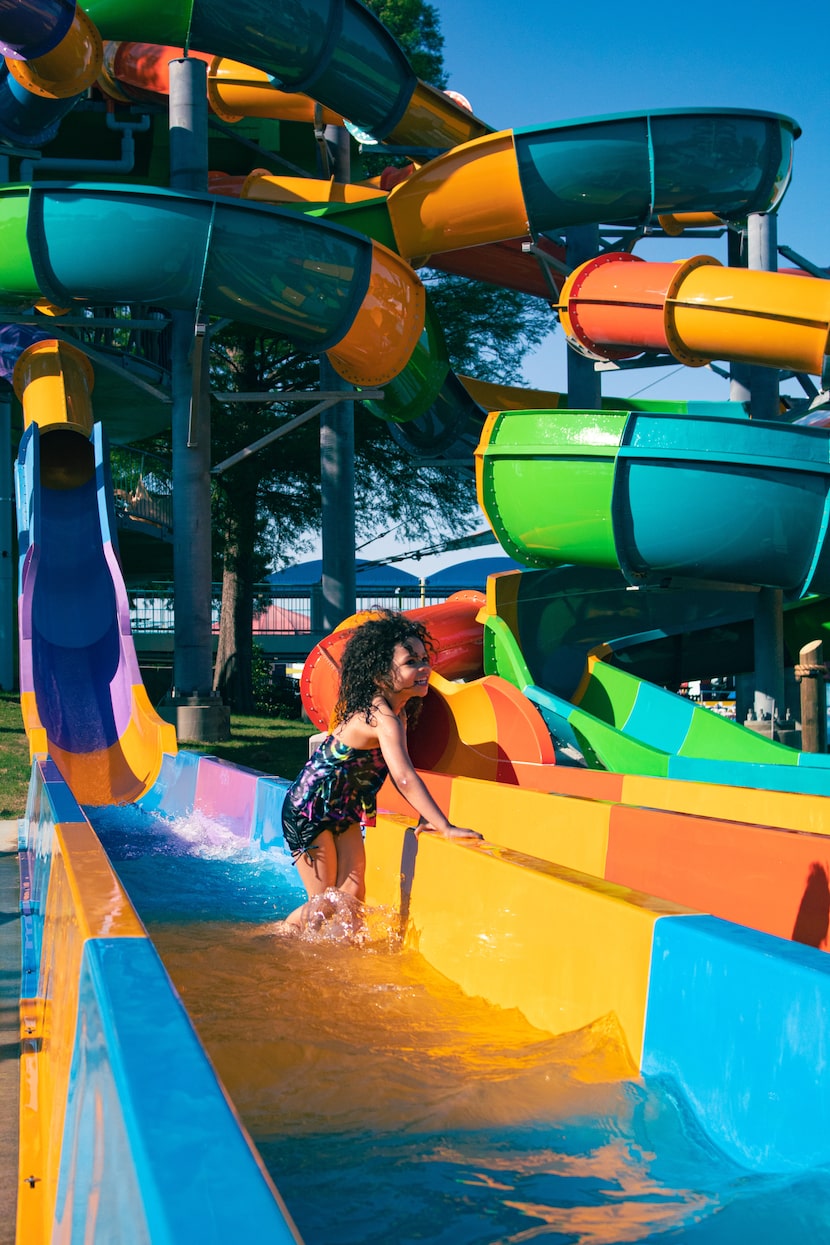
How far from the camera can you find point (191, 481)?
12.4 meters

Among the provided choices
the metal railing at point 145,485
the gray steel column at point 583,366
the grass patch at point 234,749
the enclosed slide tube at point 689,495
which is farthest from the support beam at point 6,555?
the enclosed slide tube at point 689,495

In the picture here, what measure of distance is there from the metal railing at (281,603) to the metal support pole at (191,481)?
9608 mm

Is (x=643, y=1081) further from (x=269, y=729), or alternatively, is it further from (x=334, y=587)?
(x=334, y=587)

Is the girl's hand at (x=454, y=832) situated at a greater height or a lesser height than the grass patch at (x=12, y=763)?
greater

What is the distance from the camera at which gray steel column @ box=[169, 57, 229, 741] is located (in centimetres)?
1228

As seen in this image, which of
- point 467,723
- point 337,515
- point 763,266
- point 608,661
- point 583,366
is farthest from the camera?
point 337,515

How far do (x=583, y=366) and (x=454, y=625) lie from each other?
3797 mm

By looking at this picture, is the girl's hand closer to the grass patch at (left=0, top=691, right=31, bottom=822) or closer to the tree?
the grass patch at (left=0, top=691, right=31, bottom=822)

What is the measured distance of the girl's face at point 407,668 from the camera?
12.9 feet

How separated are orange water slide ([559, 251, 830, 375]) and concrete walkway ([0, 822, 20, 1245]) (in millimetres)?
6422

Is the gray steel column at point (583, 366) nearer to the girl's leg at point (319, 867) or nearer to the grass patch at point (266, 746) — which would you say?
the grass patch at point (266, 746)

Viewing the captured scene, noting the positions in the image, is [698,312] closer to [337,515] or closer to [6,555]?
[337,515]

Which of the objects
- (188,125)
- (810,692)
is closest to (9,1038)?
(810,692)

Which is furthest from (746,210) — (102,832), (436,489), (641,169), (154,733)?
(436,489)
